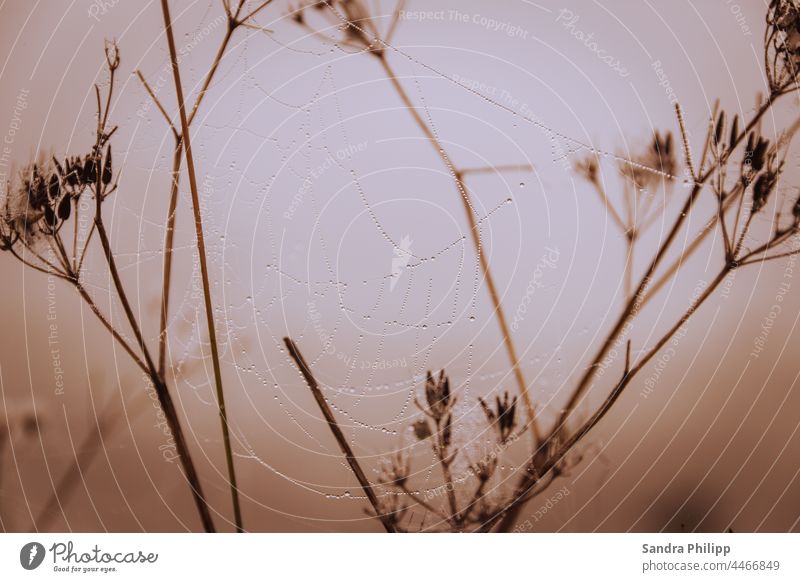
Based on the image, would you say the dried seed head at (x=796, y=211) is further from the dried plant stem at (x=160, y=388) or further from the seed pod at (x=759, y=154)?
the dried plant stem at (x=160, y=388)

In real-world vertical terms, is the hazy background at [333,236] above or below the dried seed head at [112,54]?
below

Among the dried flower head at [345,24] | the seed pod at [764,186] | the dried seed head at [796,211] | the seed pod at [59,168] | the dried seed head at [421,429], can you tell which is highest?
the dried flower head at [345,24]

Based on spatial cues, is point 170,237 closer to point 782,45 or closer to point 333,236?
point 333,236

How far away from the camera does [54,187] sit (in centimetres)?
51

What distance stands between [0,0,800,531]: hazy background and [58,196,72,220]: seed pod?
0.12 ft

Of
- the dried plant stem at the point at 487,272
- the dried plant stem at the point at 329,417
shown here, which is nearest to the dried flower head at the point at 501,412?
the dried plant stem at the point at 487,272

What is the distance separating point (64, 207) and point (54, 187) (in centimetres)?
2

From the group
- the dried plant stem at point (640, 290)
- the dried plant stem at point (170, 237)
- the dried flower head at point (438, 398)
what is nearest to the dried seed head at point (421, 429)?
the dried flower head at point (438, 398)

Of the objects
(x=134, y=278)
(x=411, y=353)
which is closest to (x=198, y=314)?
(x=134, y=278)

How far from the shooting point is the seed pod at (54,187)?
1.68ft

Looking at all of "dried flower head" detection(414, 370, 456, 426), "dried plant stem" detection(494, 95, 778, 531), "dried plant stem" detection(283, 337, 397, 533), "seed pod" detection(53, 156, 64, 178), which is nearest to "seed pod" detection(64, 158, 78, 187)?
"seed pod" detection(53, 156, 64, 178)

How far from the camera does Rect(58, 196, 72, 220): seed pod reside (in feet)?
1.68

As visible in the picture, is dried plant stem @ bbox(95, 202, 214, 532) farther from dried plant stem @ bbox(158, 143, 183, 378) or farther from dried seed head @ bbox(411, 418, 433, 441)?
dried seed head @ bbox(411, 418, 433, 441)

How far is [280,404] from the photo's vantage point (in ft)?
1.71
